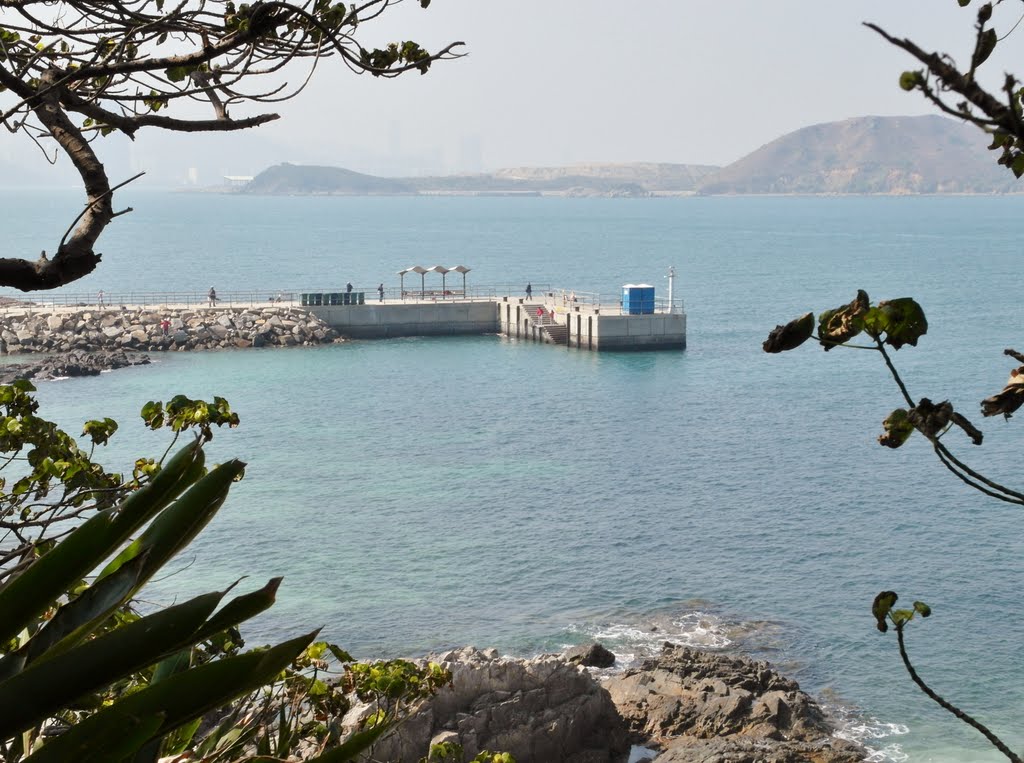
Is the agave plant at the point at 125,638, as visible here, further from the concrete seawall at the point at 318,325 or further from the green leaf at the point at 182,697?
the concrete seawall at the point at 318,325

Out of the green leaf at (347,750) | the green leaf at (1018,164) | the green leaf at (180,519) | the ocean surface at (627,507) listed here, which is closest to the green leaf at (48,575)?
the green leaf at (180,519)

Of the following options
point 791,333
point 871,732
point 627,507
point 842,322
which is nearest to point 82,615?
point 791,333

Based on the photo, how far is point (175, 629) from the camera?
7.20ft

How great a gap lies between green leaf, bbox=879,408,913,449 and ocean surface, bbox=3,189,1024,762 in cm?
335

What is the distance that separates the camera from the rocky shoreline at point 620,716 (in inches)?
601

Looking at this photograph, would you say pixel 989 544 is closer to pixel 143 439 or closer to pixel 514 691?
pixel 514 691

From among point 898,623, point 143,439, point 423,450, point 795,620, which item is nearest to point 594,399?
point 423,450

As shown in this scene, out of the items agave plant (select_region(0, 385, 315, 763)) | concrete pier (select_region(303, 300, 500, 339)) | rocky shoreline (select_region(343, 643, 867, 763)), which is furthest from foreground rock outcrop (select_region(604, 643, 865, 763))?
concrete pier (select_region(303, 300, 500, 339))

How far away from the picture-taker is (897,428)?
2.50 metres

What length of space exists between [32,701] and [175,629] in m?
0.25

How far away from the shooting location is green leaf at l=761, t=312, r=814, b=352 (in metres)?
2.36

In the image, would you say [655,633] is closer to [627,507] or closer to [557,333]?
[627,507]

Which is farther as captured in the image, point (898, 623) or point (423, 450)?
point (423, 450)

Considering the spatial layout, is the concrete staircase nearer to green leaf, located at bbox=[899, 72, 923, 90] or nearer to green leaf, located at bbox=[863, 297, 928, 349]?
green leaf, located at bbox=[863, 297, 928, 349]
